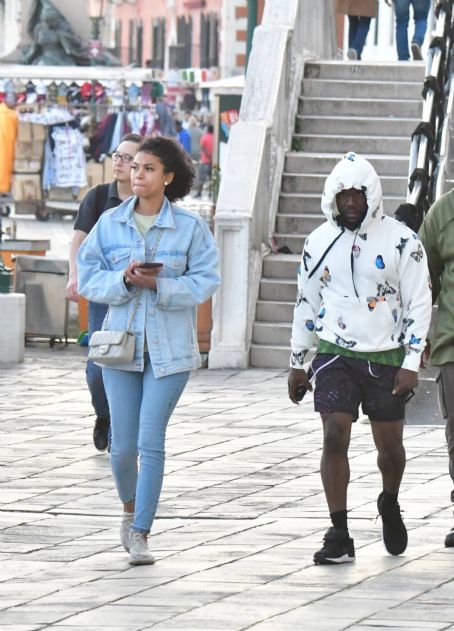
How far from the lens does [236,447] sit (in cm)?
1155

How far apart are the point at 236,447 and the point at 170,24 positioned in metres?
78.9

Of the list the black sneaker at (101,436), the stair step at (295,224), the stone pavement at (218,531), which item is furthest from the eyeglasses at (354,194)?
the stair step at (295,224)

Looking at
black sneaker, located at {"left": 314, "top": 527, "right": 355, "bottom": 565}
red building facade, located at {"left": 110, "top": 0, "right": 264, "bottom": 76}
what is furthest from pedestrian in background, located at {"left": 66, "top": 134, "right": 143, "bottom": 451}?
red building facade, located at {"left": 110, "top": 0, "right": 264, "bottom": 76}

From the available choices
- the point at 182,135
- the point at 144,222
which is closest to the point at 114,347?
the point at 144,222

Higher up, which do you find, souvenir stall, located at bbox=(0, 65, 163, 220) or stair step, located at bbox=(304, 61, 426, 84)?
stair step, located at bbox=(304, 61, 426, 84)

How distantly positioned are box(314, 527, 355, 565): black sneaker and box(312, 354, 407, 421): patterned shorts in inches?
18.6

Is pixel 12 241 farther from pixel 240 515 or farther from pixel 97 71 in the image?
pixel 97 71

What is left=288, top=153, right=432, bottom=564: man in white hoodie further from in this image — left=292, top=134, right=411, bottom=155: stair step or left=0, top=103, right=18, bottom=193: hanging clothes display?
left=0, top=103, right=18, bottom=193: hanging clothes display

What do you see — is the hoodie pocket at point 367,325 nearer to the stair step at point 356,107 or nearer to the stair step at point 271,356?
the stair step at point 271,356

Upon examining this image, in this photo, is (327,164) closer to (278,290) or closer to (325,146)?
(325,146)

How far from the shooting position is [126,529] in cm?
824

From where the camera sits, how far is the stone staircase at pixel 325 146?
16062 millimetres

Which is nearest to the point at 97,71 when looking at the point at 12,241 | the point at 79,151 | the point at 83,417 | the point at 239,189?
the point at 79,151

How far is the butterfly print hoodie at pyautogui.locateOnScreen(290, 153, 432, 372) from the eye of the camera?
8.03 meters
